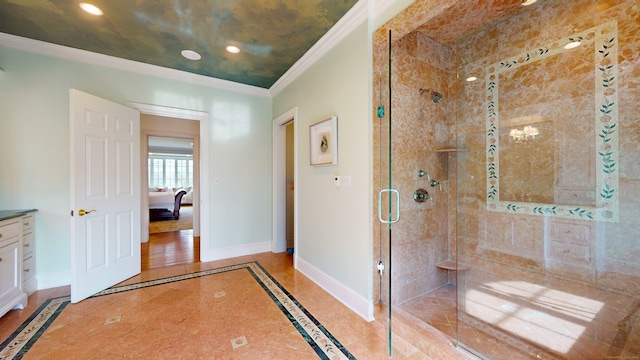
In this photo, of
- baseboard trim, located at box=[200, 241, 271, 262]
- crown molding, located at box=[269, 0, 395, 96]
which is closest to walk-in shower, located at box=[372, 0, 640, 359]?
crown molding, located at box=[269, 0, 395, 96]

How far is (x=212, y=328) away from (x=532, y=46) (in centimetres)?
355

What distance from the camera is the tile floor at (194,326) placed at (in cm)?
168

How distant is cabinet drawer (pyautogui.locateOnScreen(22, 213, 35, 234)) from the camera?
2.41 meters

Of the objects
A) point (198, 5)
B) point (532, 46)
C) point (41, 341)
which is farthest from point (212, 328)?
point (532, 46)

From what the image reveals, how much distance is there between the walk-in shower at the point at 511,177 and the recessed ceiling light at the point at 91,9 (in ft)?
7.57

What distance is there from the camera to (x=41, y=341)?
1.77 metres

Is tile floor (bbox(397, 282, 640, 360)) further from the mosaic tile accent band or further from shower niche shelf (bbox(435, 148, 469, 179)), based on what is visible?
shower niche shelf (bbox(435, 148, 469, 179))

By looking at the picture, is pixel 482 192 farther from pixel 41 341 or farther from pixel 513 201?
pixel 41 341

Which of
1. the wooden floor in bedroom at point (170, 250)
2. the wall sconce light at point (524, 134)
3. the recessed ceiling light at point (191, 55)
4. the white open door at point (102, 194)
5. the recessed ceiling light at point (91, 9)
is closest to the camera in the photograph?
the recessed ceiling light at point (91, 9)

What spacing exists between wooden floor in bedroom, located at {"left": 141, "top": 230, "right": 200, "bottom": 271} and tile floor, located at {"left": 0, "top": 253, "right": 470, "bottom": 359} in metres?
0.86

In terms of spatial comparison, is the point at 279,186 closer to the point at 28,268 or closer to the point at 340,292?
the point at 340,292

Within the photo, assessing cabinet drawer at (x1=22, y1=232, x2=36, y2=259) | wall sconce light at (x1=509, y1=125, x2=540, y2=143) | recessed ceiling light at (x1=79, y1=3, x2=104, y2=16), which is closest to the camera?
recessed ceiling light at (x1=79, y1=3, x2=104, y2=16)

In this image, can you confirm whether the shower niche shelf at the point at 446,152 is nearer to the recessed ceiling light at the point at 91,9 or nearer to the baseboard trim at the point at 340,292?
the baseboard trim at the point at 340,292

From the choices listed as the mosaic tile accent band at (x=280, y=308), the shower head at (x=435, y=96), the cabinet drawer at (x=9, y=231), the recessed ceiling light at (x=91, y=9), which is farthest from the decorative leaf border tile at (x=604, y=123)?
the cabinet drawer at (x=9, y=231)
